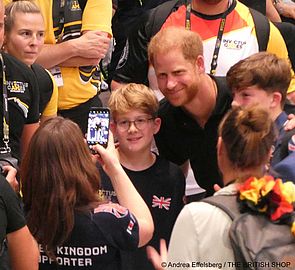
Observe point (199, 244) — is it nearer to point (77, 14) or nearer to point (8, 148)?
point (8, 148)

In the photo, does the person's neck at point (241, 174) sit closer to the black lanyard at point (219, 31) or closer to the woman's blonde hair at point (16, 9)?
the black lanyard at point (219, 31)

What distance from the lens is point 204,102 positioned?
3404mm

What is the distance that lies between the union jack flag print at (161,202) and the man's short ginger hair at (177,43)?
2.10 feet

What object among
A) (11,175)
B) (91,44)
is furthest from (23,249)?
(91,44)

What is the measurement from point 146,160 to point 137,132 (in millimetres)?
149

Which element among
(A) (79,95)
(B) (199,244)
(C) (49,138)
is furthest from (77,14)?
(B) (199,244)

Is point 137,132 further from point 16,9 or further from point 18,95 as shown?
point 16,9

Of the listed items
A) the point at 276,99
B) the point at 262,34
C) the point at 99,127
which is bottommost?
the point at 99,127

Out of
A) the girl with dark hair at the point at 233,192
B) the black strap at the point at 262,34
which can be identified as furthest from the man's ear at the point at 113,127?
the girl with dark hair at the point at 233,192

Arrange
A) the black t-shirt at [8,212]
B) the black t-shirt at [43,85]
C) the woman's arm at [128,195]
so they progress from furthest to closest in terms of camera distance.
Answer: the black t-shirt at [43,85], the woman's arm at [128,195], the black t-shirt at [8,212]

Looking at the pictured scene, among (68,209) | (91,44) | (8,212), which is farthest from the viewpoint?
(91,44)

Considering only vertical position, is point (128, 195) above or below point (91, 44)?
below

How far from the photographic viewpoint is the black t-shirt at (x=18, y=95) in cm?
343

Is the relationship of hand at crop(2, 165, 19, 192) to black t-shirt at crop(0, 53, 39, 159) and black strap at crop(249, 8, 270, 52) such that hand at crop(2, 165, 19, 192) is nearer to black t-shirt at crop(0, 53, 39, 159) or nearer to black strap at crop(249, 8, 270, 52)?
black t-shirt at crop(0, 53, 39, 159)
